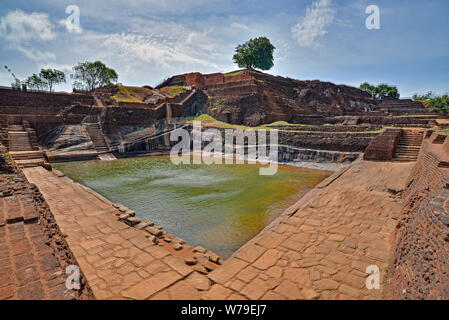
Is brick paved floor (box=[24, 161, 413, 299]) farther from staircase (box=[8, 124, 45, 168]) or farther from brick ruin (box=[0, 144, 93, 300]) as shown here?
staircase (box=[8, 124, 45, 168])

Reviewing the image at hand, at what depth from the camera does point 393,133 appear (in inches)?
400

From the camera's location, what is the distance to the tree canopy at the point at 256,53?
36.8 meters

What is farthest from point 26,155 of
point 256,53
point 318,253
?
point 256,53

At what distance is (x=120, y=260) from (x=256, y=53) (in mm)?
39469

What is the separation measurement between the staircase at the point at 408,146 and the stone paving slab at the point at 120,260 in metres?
10.7

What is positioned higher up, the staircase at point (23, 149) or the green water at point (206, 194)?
the staircase at point (23, 149)

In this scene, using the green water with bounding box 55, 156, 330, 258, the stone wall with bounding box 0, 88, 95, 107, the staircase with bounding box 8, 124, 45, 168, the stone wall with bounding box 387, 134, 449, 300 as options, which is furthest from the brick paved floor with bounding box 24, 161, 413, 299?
the stone wall with bounding box 0, 88, 95, 107

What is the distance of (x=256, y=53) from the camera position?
36.8 m

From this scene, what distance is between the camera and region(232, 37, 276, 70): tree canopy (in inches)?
1451

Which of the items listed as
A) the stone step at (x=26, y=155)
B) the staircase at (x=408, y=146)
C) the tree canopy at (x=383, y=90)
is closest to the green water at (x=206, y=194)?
the stone step at (x=26, y=155)

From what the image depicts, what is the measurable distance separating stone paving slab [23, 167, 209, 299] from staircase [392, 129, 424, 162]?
10.7 metres

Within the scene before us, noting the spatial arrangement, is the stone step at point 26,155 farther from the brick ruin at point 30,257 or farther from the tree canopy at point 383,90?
the tree canopy at point 383,90
